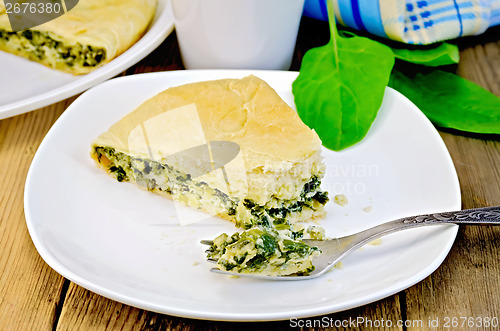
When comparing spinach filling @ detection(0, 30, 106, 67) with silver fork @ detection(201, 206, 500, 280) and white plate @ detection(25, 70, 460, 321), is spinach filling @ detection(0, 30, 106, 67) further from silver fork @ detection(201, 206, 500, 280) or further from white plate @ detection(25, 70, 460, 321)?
silver fork @ detection(201, 206, 500, 280)

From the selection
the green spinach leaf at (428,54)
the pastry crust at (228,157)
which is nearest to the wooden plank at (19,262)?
the pastry crust at (228,157)

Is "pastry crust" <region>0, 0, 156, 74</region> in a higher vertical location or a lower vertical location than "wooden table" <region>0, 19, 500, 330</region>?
higher

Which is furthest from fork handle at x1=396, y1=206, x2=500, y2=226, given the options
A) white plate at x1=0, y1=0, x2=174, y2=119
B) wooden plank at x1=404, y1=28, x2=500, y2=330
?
white plate at x1=0, y1=0, x2=174, y2=119

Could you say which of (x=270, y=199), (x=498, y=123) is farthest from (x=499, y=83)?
(x=270, y=199)

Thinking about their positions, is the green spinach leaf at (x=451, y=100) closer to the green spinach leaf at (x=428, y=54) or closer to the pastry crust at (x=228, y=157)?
the green spinach leaf at (x=428, y=54)

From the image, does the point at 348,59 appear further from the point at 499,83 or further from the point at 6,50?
the point at 6,50

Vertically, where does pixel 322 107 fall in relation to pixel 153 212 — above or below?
above

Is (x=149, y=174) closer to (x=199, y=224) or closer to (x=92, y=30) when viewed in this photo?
(x=199, y=224)
